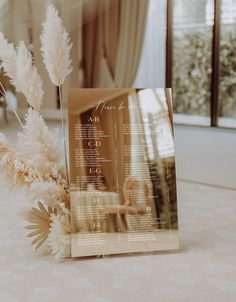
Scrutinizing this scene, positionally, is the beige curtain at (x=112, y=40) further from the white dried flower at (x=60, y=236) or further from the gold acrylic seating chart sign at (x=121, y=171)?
the white dried flower at (x=60, y=236)

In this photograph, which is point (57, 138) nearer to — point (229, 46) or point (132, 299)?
point (132, 299)

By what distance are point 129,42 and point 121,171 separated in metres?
5.41

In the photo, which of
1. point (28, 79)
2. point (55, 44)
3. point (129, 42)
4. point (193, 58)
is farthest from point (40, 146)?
point (129, 42)

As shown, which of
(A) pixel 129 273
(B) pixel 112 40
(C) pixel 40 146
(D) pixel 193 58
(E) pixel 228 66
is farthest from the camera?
(B) pixel 112 40

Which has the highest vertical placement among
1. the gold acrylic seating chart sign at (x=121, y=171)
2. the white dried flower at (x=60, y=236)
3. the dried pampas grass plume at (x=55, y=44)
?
the dried pampas grass plume at (x=55, y=44)

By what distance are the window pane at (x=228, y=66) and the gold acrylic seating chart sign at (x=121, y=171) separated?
14.9 ft

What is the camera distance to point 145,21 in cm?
655

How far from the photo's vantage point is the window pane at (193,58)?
6.17 meters

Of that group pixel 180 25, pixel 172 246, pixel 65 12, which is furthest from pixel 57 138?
pixel 65 12

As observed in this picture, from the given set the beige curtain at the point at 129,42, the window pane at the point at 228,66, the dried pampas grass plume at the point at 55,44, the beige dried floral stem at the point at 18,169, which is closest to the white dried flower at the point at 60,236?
the beige dried floral stem at the point at 18,169

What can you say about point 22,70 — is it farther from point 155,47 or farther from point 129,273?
point 155,47

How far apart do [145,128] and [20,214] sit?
1.87ft

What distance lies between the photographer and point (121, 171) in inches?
64.5

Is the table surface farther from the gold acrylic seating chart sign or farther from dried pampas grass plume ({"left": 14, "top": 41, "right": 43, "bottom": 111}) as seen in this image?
dried pampas grass plume ({"left": 14, "top": 41, "right": 43, "bottom": 111})
